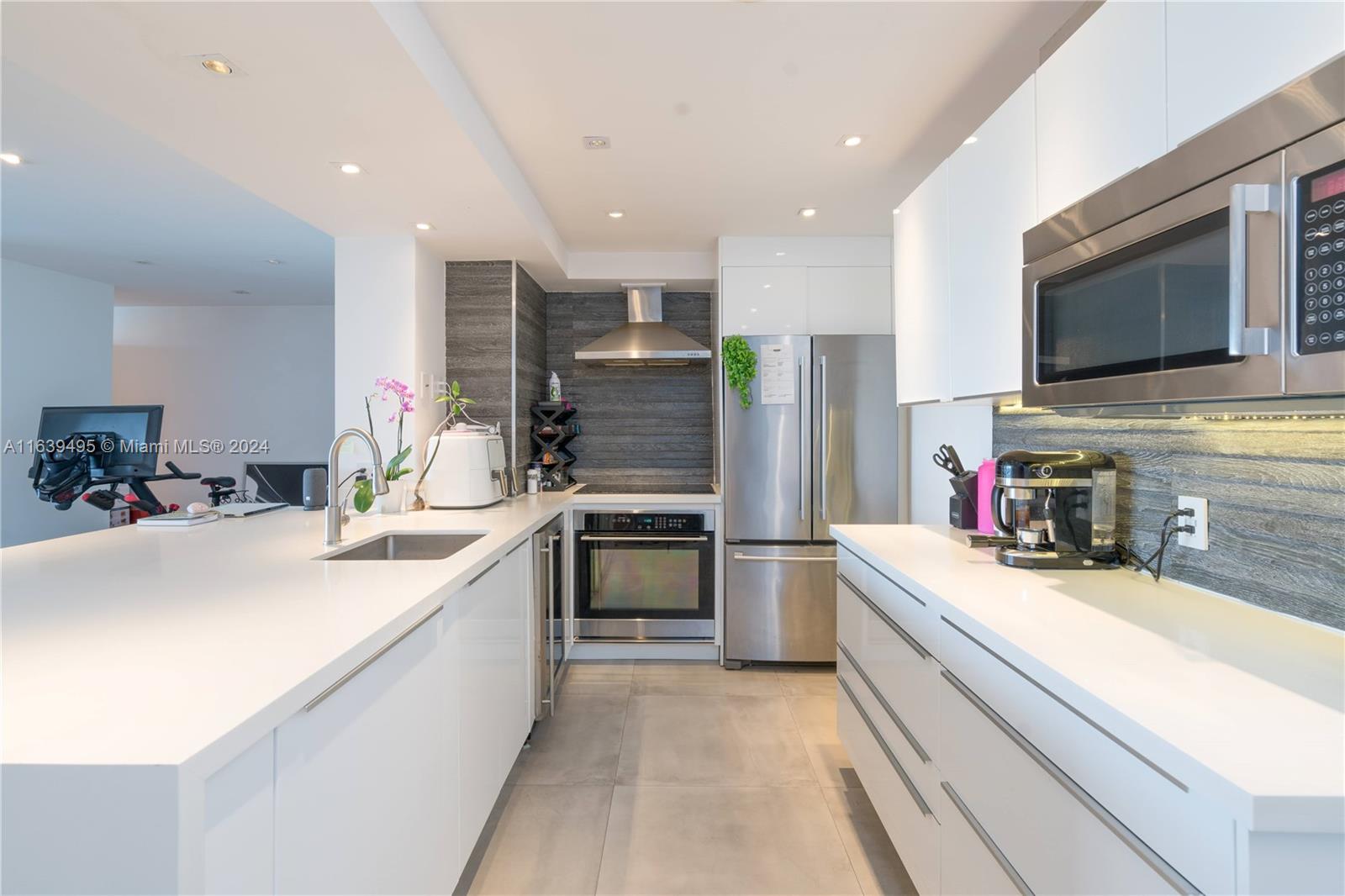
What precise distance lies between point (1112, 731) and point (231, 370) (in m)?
7.43

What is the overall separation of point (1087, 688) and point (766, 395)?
2.60 m

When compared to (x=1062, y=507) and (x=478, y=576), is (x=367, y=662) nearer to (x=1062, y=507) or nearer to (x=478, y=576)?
(x=478, y=576)

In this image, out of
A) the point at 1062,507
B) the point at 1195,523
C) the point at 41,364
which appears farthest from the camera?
the point at 41,364

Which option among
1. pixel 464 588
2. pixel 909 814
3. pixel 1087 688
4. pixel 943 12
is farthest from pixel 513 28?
pixel 909 814

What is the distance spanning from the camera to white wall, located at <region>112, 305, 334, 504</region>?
6238 millimetres

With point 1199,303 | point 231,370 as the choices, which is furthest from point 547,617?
point 231,370

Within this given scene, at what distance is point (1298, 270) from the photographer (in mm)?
807

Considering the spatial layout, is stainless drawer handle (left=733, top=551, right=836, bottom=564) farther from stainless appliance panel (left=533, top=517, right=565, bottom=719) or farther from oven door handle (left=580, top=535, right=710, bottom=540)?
stainless appliance panel (left=533, top=517, right=565, bottom=719)

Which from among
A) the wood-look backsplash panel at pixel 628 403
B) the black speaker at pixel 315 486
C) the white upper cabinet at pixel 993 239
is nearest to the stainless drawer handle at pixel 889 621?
the white upper cabinet at pixel 993 239

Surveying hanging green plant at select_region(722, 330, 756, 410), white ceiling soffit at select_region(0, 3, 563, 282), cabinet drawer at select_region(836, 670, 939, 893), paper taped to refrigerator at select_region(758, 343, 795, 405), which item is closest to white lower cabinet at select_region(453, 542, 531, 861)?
cabinet drawer at select_region(836, 670, 939, 893)

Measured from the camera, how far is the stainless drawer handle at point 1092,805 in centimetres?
74

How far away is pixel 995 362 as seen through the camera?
1679mm

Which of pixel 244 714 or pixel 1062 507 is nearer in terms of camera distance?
pixel 244 714

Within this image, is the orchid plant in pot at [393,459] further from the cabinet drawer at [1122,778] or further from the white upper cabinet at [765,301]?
the cabinet drawer at [1122,778]
